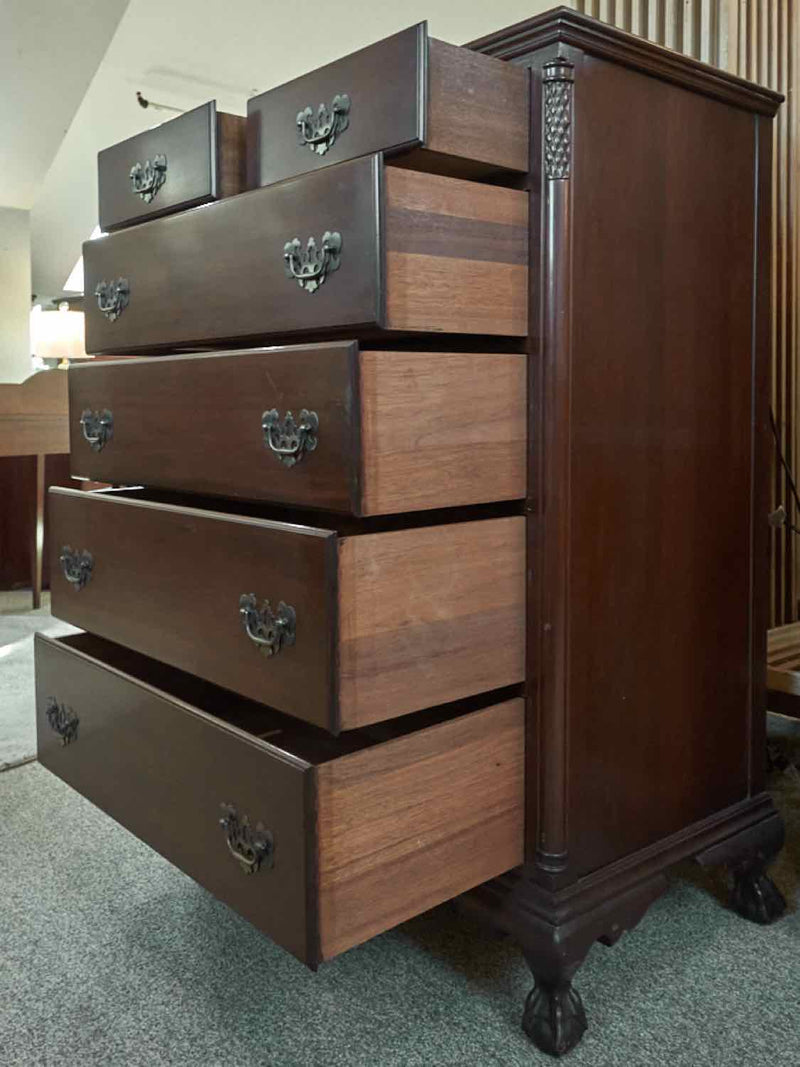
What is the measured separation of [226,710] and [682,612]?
0.53 meters

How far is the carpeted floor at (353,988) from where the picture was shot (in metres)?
0.98

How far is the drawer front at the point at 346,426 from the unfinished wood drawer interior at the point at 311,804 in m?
0.21

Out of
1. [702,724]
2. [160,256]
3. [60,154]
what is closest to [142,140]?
[160,256]

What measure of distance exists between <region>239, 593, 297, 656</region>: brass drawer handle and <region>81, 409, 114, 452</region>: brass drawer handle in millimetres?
371

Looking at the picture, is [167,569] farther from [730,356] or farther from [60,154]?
[60,154]

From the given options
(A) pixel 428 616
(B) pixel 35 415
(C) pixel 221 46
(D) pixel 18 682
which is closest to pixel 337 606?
(A) pixel 428 616

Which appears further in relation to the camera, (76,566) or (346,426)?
(76,566)

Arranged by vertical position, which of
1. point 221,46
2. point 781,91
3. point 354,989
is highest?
point 221,46

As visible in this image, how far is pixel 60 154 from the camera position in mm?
4316

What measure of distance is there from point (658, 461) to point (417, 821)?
44 cm

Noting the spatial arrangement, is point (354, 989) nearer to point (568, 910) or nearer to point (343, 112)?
point (568, 910)

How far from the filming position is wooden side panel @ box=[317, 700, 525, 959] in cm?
84

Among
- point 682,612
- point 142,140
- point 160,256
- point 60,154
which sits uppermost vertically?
point 60,154

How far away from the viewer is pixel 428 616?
90 cm
